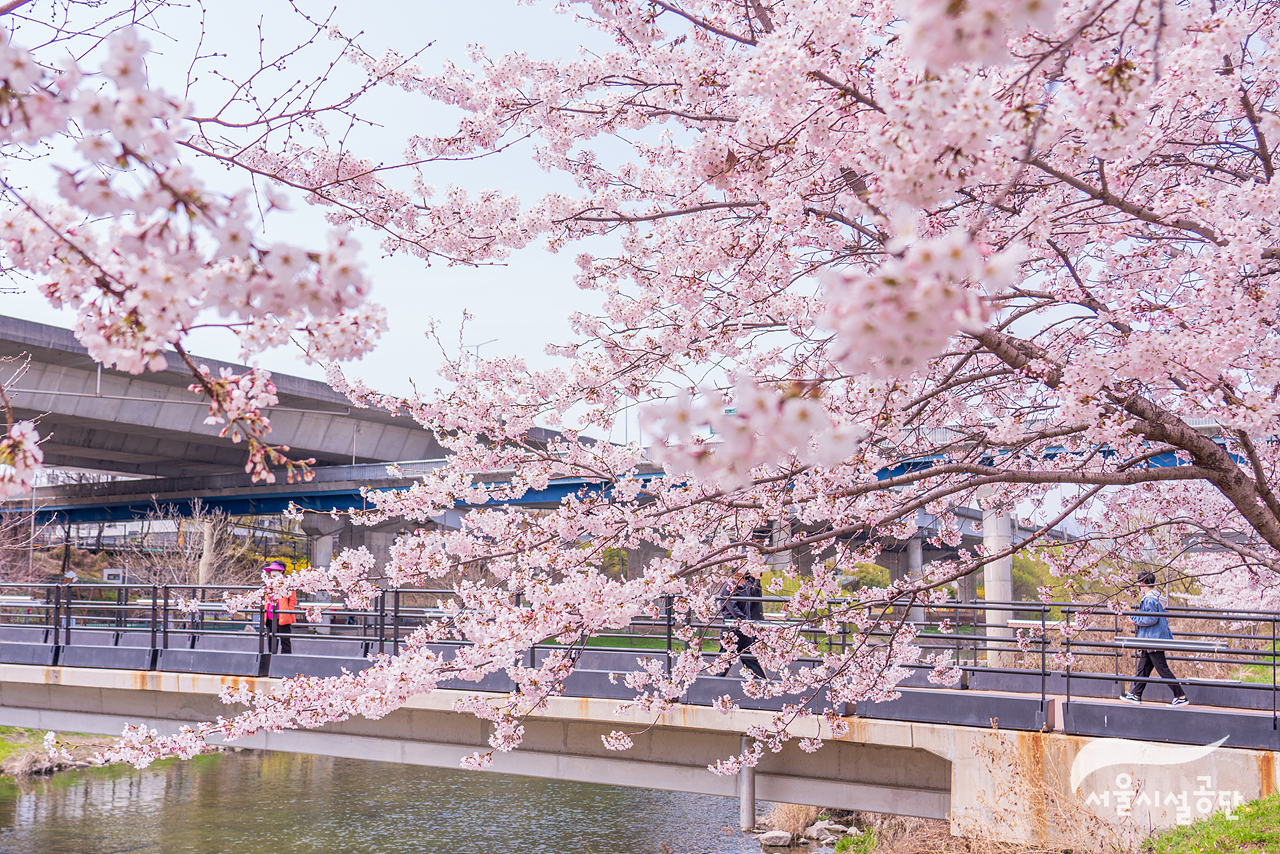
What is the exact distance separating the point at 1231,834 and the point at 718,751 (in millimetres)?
4950

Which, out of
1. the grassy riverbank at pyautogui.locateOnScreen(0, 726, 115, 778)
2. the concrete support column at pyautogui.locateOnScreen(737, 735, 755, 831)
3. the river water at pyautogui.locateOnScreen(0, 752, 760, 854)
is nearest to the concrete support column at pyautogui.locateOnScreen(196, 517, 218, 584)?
the grassy riverbank at pyautogui.locateOnScreen(0, 726, 115, 778)

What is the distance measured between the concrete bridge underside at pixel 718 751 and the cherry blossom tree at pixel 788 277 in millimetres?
991

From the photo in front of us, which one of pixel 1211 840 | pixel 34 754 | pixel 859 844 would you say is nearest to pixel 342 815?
pixel 34 754

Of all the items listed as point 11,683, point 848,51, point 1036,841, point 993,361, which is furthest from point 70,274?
point 11,683

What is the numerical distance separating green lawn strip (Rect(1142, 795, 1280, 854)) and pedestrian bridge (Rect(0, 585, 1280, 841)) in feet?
1.17

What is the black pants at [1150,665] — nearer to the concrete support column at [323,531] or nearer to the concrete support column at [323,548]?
the concrete support column at [323,531]

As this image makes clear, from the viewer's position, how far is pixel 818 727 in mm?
9062

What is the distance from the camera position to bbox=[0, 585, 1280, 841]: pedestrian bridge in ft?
27.6

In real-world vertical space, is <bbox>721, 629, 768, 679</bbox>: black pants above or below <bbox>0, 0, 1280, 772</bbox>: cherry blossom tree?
below

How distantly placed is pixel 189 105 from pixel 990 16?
199 centimetres

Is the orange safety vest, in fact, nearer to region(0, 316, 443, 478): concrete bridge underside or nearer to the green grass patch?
region(0, 316, 443, 478): concrete bridge underside

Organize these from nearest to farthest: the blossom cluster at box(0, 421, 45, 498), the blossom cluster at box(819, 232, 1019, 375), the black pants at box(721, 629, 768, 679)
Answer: the blossom cluster at box(819, 232, 1019, 375), the blossom cluster at box(0, 421, 45, 498), the black pants at box(721, 629, 768, 679)

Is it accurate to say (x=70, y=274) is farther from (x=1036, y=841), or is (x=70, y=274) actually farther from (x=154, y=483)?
(x=154, y=483)

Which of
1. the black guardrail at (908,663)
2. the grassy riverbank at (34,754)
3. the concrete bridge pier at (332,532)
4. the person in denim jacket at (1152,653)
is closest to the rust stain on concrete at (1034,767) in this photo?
the black guardrail at (908,663)
